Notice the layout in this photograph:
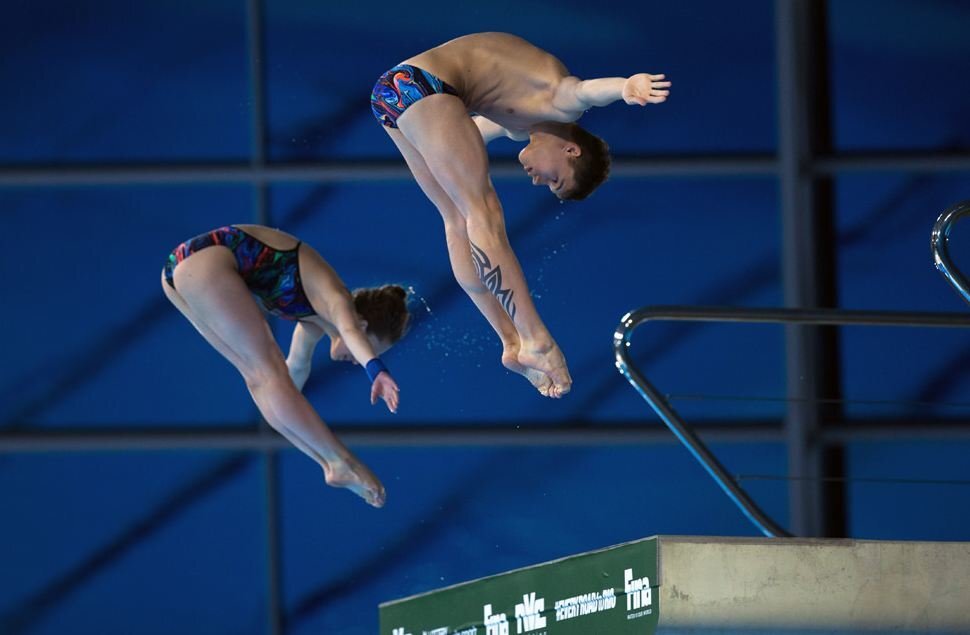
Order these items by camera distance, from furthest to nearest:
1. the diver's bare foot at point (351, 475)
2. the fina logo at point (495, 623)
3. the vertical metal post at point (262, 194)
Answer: the vertical metal post at point (262, 194)
the diver's bare foot at point (351, 475)
the fina logo at point (495, 623)

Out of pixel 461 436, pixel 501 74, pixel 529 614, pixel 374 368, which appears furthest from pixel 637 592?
pixel 461 436

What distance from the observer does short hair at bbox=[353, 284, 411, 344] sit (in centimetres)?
546

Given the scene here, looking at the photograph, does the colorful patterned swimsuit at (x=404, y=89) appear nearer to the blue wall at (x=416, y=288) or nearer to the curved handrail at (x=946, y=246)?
the curved handrail at (x=946, y=246)

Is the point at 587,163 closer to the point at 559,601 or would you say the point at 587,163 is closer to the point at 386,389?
the point at 386,389

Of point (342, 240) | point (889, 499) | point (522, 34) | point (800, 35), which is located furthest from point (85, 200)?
point (889, 499)

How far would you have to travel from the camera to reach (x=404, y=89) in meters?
4.68

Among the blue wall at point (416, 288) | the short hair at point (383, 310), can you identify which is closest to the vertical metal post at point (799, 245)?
the blue wall at point (416, 288)

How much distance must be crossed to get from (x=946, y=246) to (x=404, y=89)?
180 cm

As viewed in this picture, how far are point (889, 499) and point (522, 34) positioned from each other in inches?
111

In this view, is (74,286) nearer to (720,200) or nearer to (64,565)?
(64,565)

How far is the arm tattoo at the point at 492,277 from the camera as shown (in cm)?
469

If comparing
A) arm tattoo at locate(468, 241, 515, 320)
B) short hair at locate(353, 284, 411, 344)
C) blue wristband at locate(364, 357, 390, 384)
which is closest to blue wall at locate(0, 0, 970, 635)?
short hair at locate(353, 284, 411, 344)

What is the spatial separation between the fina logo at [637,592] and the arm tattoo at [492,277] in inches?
34.6

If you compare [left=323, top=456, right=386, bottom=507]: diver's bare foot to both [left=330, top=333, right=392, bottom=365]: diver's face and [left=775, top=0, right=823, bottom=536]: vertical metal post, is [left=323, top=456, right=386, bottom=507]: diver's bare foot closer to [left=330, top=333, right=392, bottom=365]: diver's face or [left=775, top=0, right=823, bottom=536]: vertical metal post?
[left=330, top=333, right=392, bottom=365]: diver's face
